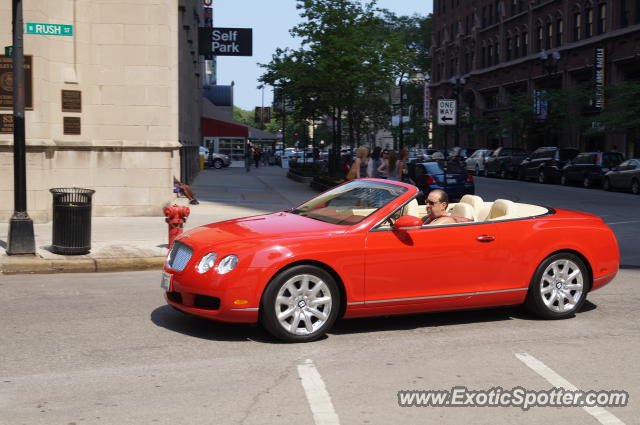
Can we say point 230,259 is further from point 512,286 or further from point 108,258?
point 108,258

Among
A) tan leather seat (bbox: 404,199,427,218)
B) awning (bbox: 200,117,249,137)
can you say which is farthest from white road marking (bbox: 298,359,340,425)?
awning (bbox: 200,117,249,137)

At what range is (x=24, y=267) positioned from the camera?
431 inches

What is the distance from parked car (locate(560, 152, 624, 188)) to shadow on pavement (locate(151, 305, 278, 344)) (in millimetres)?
28351

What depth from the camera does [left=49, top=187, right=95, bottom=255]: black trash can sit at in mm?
11594

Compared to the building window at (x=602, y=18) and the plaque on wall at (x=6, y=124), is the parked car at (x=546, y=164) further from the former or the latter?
the plaque on wall at (x=6, y=124)

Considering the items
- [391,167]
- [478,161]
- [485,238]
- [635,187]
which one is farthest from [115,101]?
[478,161]

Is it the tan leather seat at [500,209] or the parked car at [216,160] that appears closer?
the tan leather seat at [500,209]

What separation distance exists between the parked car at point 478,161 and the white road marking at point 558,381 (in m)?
42.5

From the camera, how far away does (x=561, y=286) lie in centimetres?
800

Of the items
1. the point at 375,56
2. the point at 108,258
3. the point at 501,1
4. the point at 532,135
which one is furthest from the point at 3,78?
the point at 501,1

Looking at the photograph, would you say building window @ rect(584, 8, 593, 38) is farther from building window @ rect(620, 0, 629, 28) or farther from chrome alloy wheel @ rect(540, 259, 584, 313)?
chrome alloy wheel @ rect(540, 259, 584, 313)

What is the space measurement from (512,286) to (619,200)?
65.0ft

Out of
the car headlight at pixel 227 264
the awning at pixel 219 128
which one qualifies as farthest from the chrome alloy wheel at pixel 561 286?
the awning at pixel 219 128

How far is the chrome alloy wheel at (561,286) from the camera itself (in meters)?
7.92
